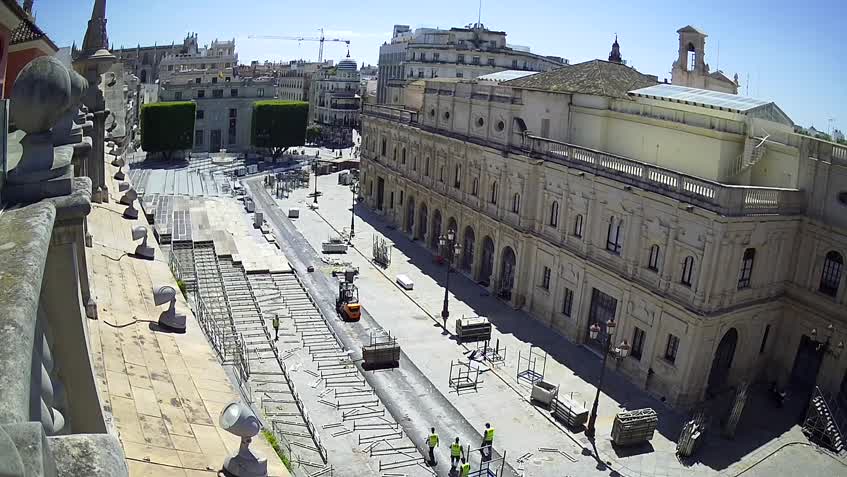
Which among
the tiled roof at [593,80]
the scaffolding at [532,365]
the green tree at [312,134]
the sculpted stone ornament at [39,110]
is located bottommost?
A: the scaffolding at [532,365]

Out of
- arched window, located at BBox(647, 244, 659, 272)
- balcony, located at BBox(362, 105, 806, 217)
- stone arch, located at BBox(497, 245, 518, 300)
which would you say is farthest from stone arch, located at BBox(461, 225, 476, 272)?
arched window, located at BBox(647, 244, 659, 272)

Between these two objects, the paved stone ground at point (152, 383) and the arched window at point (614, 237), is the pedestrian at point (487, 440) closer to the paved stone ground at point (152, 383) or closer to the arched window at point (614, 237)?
the paved stone ground at point (152, 383)

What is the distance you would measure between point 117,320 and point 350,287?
82.0 ft

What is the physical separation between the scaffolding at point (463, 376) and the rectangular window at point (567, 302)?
728 centimetres

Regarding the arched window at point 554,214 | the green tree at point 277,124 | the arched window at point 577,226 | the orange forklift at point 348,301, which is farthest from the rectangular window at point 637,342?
the green tree at point 277,124

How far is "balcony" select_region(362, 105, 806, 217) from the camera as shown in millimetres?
29312

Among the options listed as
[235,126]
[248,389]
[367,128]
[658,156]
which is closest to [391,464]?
[248,389]

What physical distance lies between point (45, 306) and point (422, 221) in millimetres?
48759

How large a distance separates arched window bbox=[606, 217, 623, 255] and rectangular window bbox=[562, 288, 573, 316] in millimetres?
3930

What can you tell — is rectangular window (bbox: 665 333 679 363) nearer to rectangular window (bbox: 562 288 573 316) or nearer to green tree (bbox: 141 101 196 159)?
rectangular window (bbox: 562 288 573 316)

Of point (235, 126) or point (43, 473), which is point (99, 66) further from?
point (235, 126)

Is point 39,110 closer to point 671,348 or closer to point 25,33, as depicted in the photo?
point 25,33

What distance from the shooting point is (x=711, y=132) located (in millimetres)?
34781

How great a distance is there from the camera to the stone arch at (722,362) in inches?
1265
